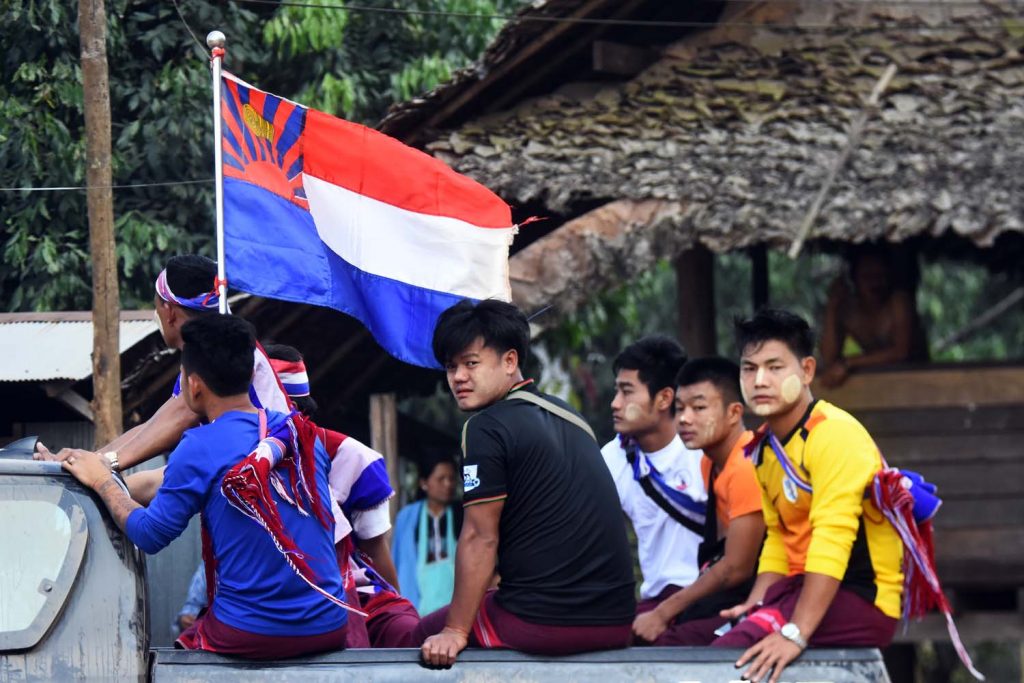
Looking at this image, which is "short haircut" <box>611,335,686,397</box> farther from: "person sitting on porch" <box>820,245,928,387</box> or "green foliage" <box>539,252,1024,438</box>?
"green foliage" <box>539,252,1024,438</box>

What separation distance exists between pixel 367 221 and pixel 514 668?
72.9 inches

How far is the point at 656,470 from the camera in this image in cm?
559

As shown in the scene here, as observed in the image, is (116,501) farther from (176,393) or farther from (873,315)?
(873,315)

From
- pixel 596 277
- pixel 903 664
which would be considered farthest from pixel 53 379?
pixel 903 664

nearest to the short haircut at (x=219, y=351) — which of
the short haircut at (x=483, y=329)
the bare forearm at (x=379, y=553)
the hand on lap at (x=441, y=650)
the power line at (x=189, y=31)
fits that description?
the short haircut at (x=483, y=329)

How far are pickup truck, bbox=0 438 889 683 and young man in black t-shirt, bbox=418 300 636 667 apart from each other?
110mm

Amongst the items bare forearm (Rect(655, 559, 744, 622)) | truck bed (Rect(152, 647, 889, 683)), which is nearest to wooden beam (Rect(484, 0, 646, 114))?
bare forearm (Rect(655, 559, 744, 622))

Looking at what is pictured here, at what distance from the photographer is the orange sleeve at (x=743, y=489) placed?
5125mm

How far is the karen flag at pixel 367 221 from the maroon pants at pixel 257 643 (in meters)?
1.29

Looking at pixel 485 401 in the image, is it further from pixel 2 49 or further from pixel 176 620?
pixel 2 49

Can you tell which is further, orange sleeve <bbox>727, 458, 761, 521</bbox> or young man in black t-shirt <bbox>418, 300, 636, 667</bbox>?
orange sleeve <bbox>727, 458, 761, 521</bbox>

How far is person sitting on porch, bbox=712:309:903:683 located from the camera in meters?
4.41

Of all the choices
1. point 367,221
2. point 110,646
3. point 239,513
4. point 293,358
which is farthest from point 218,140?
point 110,646

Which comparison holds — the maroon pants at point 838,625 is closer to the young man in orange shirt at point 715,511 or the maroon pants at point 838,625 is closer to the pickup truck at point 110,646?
the pickup truck at point 110,646
